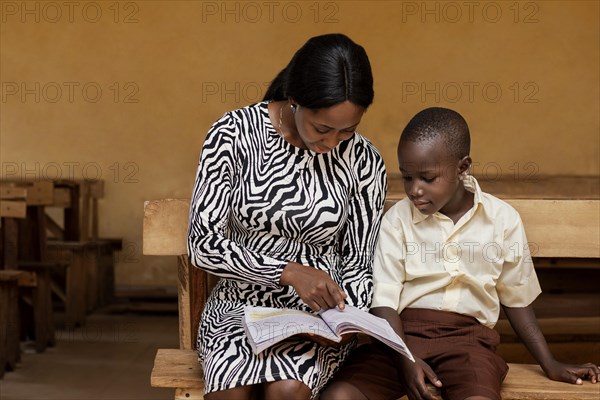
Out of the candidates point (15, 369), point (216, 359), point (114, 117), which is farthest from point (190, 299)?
point (114, 117)

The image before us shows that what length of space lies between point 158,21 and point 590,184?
4.00 m

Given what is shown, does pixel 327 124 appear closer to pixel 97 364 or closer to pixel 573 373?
pixel 573 373

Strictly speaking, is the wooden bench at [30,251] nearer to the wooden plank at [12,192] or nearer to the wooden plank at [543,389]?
the wooden plank at [12,192]

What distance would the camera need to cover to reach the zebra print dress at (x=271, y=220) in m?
2.38

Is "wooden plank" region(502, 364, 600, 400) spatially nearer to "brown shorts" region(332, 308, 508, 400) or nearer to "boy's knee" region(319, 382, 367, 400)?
"brown shorts" region(332, 308, 508, 400)

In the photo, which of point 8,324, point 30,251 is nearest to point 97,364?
point 8,324

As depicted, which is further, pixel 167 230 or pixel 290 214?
pixel 167 230

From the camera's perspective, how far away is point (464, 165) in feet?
8.38

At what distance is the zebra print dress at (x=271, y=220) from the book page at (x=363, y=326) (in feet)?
0.41

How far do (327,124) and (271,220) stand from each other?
320 millimetres

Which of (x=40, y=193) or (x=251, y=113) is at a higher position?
(x=251, y=113)

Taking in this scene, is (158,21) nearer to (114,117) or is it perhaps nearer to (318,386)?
(114,117)

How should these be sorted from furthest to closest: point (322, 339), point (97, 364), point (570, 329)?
point (97, 364) < point (570, 329) < point (322, 339)

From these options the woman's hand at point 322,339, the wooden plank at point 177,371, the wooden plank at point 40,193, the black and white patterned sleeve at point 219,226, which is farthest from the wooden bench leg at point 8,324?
the woman's hand at point 322,339
